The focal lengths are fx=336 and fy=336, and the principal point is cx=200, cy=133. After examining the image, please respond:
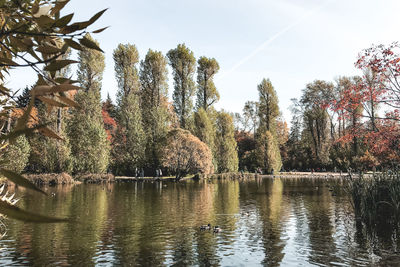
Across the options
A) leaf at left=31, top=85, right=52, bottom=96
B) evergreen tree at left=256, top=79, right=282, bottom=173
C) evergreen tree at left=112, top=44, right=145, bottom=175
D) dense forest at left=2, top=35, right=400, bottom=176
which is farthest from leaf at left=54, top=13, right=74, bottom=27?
evergreen tree at left=256, top=79, right=282, bottom=173

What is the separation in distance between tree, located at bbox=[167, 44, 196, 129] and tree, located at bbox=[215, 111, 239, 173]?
179 inches

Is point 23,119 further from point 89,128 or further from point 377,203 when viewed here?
point 89,128

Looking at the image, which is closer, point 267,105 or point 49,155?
point 49,155

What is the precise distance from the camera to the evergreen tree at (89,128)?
3441 cm

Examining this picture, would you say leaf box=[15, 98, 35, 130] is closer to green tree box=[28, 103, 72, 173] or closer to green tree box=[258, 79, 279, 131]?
green tree box=[28, 103, 72, 173]

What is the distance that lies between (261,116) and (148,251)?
42.8 m

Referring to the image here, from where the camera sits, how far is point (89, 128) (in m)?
35.2

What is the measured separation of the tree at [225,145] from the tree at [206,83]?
2.47 metres

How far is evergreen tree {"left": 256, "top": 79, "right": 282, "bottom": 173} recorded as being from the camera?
46.7 meters

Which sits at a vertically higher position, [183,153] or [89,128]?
[89,128]

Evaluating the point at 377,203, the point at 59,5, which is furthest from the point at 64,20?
the point at 377,203

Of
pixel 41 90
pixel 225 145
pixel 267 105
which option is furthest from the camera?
pixel 267 105

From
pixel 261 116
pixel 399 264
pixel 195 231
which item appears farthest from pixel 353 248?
pixel 261 116

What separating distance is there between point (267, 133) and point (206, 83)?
36.1 ft
